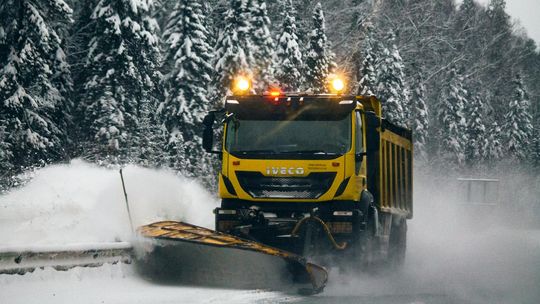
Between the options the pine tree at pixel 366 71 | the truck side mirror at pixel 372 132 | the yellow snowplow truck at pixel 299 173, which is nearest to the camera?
the yellow snowplow truck at pixel 299 173

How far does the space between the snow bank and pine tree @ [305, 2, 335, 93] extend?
3804 cm

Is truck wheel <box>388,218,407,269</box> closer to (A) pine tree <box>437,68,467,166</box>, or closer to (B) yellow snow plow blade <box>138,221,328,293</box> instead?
(B) yellow snow plow blade <box>138,221,328,293</box>

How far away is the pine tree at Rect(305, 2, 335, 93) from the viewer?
192 ft

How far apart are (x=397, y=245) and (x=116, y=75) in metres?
28.8

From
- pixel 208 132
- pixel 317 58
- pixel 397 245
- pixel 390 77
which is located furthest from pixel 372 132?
pixel 390 77

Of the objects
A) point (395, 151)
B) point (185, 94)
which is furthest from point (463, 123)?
point (395, 151)

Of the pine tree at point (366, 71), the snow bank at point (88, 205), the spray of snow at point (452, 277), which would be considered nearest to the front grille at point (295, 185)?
the spray of snow at point (452, 277)

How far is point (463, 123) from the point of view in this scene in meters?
91.2

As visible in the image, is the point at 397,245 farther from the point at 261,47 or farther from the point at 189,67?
the point at 261,47

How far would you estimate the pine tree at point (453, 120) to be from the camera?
89.6 meters

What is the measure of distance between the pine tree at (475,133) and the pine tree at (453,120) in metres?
3.77

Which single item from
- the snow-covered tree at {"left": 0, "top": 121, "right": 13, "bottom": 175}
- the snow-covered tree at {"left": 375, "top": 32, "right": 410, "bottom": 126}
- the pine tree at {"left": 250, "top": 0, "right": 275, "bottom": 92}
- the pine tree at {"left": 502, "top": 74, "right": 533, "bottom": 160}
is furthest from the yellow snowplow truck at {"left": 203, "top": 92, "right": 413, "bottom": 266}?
the pine tree at {"left": 502, "top": 74, "right": 533, "bottom": 160}

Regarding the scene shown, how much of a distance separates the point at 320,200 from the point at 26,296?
17.5 ft

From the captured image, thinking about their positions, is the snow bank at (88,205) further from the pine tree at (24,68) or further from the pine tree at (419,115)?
the pine tree at (419,115)
